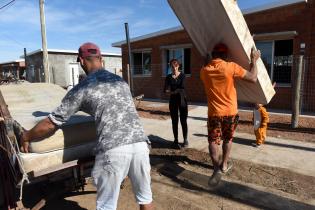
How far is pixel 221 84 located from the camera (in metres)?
3.88

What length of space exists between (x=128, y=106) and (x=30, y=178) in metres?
1.11

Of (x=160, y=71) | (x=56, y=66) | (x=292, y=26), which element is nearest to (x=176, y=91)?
(x=292, y=26)

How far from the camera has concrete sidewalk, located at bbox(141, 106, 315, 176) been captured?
4.86 meters

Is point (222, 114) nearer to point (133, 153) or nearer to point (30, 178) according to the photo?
point (133, 153)

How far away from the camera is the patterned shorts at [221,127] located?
13.2ft

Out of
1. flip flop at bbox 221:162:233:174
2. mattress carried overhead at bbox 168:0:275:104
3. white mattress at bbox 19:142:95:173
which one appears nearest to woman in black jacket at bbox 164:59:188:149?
mattress carried overhead at bbox 168:0:275:104

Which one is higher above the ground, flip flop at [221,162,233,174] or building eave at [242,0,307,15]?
building eave at [242,0,307,15]

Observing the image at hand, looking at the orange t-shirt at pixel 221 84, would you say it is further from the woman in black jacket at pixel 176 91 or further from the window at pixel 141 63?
the window at pixel 141 63

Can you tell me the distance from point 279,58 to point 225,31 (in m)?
8.23

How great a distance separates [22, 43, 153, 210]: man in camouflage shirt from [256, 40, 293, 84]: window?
977cm

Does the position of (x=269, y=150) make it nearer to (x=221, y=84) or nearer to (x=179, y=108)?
(x=179, y=108)

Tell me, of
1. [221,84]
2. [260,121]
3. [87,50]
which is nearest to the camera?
[87,50]

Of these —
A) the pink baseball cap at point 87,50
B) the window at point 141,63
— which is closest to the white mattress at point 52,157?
the pink baseball cap at point 87,50

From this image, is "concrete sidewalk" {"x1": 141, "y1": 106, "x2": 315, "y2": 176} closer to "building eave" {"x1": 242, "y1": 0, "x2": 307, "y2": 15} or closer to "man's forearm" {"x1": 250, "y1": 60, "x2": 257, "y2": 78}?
"man's forearm" {"x1": 250, "y1": 60, "x2": 257, "y2": 78}
